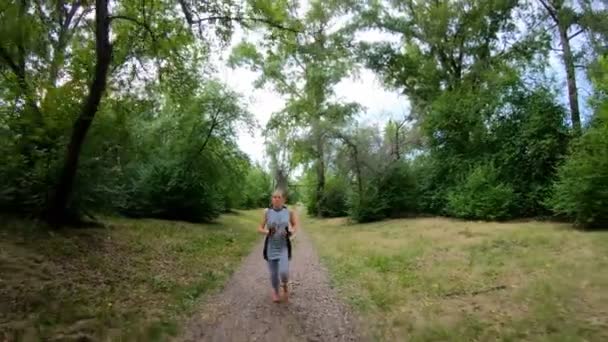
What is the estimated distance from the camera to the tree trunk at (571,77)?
18.0 metres

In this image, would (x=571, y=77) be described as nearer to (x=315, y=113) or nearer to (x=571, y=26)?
(x=571, y=26)

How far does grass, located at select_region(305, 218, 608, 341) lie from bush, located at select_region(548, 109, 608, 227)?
3.02ft

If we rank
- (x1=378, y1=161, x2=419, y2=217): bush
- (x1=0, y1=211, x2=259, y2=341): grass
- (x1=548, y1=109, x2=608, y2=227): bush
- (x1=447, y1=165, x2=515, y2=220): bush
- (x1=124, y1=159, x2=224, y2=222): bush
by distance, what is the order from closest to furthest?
(x1=0, y1=211, x2=259, y2=341): grass < (x1=548, y1=109, x2=608, y2=227): bush < (x1=447, y1=165, x2=515, y2=220): bush < (x1=124, y1=159, x2=224, y2=222): bush < (x1=378, y1=161, x2=419, y2=217): bush

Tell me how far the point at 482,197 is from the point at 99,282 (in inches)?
620

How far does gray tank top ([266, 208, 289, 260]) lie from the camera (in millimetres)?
7102

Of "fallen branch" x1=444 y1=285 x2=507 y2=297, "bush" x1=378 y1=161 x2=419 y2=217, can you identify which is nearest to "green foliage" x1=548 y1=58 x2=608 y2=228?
"fallen branch" x1=444 y1=285 x2=507 y2=297

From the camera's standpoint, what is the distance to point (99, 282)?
27.0 feet

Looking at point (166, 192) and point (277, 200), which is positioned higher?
point (166, 192)

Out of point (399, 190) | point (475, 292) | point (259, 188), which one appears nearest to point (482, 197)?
point (399, 190)

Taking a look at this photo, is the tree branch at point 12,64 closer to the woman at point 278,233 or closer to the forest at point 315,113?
the forest at point 315,113

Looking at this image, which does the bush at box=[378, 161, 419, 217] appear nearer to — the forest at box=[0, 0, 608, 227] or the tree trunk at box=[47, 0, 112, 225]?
the forest at box=[0, 0, 608, 227]

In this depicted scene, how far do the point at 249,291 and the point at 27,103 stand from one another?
869 centimetres

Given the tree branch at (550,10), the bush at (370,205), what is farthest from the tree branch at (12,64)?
the tree branch at (550,10)

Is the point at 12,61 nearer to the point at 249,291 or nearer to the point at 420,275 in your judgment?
the point at 249,291
